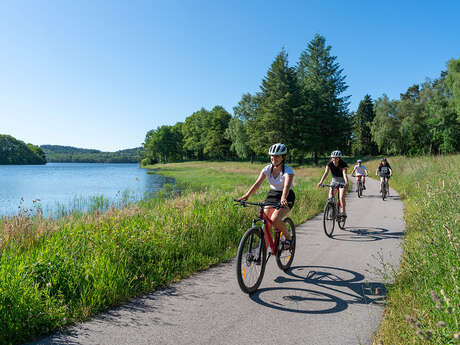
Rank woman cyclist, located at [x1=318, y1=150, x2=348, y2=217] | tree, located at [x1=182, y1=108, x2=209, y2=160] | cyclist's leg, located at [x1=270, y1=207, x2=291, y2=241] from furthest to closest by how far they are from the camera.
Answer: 1. tree, located at [x1=182, y1=108, x2=209, y2=160]
2. woman cyclist, located at [x1=318, y1=150, x2=348, y2=217]
3. cyclist's leg, located at [x1=270, y1=207, x2=291, y2=241]

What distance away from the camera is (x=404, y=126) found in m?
48.7

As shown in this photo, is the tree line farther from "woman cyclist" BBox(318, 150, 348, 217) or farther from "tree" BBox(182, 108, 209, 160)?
"woman cyclist" BBox(318, 150, 348, 217)

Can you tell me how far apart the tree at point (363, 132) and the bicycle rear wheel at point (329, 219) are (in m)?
Answer: 65.6

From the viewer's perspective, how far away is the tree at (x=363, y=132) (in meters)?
69.5

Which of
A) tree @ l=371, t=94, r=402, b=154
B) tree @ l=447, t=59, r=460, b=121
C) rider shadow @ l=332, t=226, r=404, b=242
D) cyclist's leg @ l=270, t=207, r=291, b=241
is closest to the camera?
cyclist's leg @ l=270, t=207, r=291, b=241

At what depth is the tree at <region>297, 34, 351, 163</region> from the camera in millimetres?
45688

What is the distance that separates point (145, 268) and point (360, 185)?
12981 mm

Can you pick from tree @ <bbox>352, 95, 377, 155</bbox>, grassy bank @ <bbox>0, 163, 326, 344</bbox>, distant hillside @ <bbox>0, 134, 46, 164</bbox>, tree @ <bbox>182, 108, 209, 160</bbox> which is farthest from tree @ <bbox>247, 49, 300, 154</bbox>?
distant hillside @ <bbox>0, 134, 46, 164</bbox>

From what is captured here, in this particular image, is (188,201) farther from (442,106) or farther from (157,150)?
(157,150)

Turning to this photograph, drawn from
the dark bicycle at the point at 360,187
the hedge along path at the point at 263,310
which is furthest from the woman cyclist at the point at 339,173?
the dark bicycle at the point at 360,187

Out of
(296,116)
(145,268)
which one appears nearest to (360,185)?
(145,268)

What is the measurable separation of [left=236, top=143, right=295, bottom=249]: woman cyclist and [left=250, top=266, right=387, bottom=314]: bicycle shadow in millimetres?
616

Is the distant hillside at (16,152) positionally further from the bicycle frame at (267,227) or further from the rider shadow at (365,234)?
the bicycle frame at (267,227)

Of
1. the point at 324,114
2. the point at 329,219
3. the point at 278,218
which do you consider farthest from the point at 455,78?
the point at 278,218
